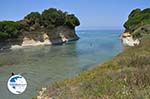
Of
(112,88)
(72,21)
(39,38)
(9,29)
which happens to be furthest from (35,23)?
(112,88)

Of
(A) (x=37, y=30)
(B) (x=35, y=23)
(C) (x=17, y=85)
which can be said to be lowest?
(C) (x=17, y=85)

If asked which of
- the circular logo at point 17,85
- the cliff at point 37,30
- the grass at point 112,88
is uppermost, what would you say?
the cliff at point 37,30

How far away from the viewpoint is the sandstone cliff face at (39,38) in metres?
78.9

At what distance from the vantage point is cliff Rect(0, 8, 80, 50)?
78.2 metres

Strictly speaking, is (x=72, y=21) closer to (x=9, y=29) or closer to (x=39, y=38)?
(x=39, y=38)

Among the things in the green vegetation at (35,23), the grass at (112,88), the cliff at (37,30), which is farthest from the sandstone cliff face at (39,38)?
the grass at (112,88)

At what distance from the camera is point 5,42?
77188 millimetres

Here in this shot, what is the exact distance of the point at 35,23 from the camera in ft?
282

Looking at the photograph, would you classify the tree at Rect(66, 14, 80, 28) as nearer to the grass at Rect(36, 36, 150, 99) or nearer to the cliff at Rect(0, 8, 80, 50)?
the cliff at Rect(0, 8, 80, 50)

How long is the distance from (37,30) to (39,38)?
215 cm

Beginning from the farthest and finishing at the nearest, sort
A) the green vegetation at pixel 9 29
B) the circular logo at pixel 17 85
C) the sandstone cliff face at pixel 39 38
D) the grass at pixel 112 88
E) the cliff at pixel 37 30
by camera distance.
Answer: the sandstone cliff face at pixel 39 38 < the cliff at pixel 37 30 < the green vegetation at pixel 9 29 < the circular logo at pixel 17 85 < the grass at pixel 112 88

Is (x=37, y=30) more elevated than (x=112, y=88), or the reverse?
(x=37, y=30)

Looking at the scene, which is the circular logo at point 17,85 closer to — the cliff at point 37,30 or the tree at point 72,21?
the cliff at point 37,30

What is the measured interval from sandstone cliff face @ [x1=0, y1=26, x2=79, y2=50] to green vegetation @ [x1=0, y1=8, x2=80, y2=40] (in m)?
1.07
